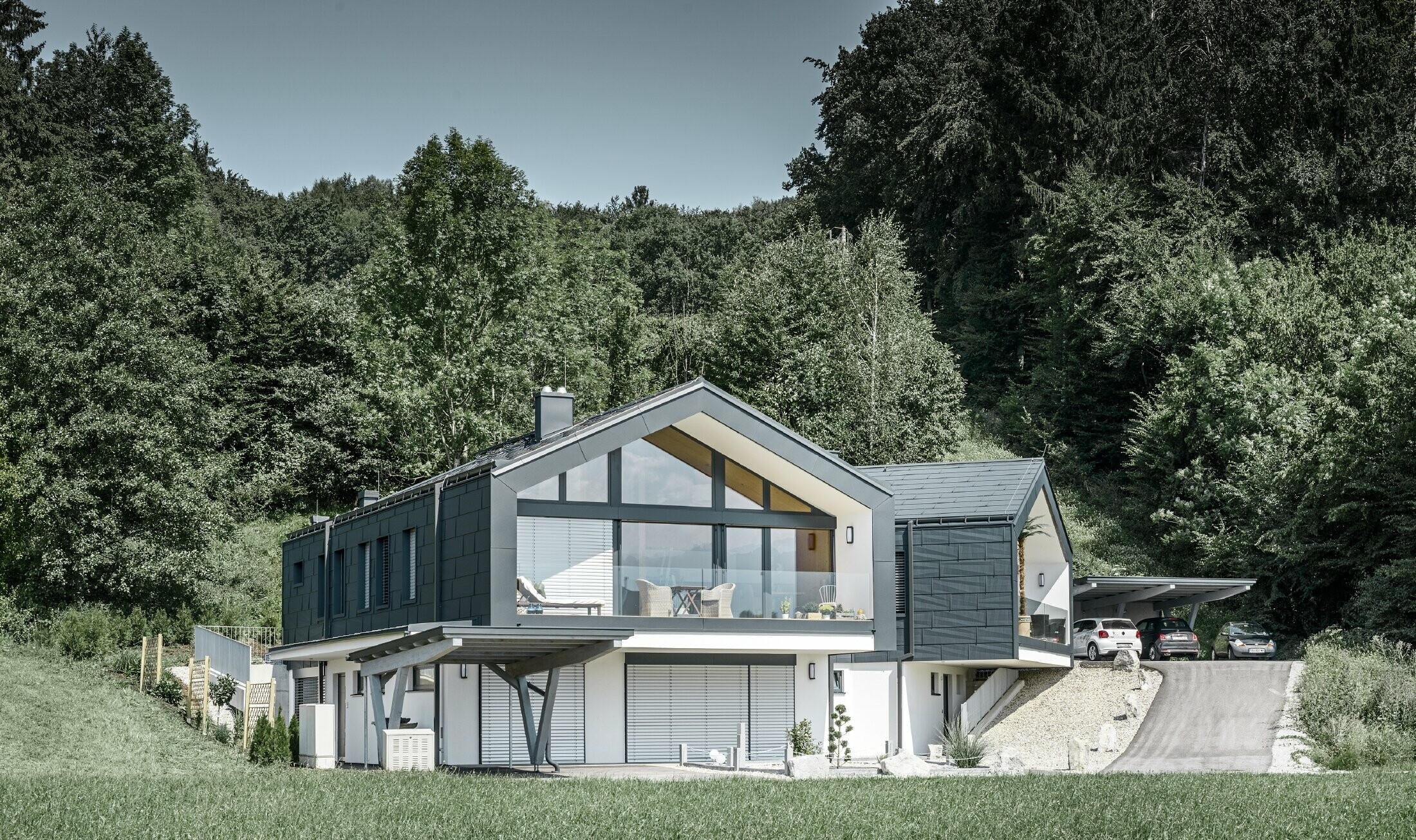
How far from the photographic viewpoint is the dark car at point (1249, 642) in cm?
4019

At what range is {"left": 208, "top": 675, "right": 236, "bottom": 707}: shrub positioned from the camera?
112ft

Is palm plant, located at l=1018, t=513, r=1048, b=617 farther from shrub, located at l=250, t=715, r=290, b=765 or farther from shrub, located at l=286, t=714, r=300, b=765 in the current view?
shrub, located at l=250, t=715, r=290, b=765

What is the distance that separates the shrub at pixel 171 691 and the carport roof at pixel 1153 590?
70.3ft

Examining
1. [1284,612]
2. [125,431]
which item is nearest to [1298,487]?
[1284,612]

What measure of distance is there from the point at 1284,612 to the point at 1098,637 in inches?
355

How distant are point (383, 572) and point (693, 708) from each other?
6796mm

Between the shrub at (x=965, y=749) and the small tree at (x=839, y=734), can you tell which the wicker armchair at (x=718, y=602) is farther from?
the shrub at (x=965, y=749)

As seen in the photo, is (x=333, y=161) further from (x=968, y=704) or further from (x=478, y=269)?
(x=968, y=704)

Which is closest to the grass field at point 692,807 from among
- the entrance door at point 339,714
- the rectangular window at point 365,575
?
the rectangular window at point 365,575

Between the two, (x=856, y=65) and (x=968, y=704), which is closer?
(x=968, y=704)

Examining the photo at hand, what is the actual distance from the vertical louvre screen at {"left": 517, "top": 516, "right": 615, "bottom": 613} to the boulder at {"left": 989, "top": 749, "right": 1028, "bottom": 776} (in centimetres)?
752

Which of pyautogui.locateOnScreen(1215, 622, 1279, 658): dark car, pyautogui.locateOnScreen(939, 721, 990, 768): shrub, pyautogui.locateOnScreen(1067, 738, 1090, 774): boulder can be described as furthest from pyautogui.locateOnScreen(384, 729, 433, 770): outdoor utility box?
pyautogui.locateOnScreen(1215, 622, 1279, 658): dark car

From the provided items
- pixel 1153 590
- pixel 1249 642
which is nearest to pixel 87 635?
pixel 1153 590

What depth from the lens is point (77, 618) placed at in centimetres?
3897
